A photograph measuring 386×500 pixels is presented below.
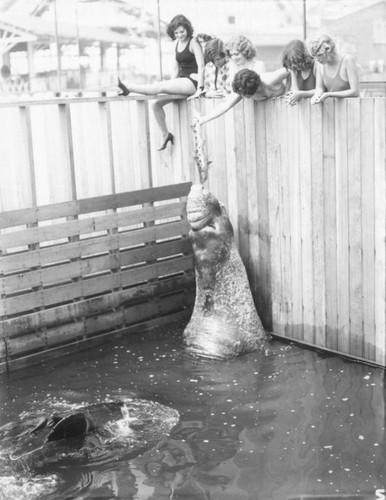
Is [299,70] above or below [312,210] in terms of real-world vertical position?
above

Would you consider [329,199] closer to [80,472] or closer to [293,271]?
[293,271]

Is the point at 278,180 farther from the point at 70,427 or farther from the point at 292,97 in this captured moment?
the point at 70,427

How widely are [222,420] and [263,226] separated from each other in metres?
2.53

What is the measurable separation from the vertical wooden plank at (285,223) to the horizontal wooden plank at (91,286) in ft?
4.53

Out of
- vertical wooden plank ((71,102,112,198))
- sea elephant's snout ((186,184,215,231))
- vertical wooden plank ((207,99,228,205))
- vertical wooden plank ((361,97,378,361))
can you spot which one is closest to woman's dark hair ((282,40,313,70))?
vertical wooden plank ((361,97,378,361))

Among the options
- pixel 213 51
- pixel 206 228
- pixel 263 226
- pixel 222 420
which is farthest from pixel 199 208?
pixel 222 420

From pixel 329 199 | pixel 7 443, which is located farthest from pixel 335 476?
pixel 329 199

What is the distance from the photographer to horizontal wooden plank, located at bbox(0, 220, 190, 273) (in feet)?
27.3

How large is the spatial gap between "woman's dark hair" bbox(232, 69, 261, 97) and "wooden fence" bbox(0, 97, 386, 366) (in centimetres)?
27

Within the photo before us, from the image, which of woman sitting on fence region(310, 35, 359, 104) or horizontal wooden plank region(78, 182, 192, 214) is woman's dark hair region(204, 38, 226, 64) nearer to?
horizontal wooden plank region(78, 182, 192, 214)

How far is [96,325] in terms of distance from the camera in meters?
8.95

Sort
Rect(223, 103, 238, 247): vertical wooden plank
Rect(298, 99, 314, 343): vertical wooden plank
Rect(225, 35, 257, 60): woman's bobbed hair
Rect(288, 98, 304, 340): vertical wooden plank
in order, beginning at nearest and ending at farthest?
Rect(298, 99, 314, 343): vertical wooden plank
Rect(288, 98, 304, 340): vertical wooden plank
Rect(225, 35, 257, 60): woman's bobbed hair
Rect(223, 103, 238, 247): vertical wooden plank

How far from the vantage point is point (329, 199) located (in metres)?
7.96

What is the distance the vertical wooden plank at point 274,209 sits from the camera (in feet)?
27.4
